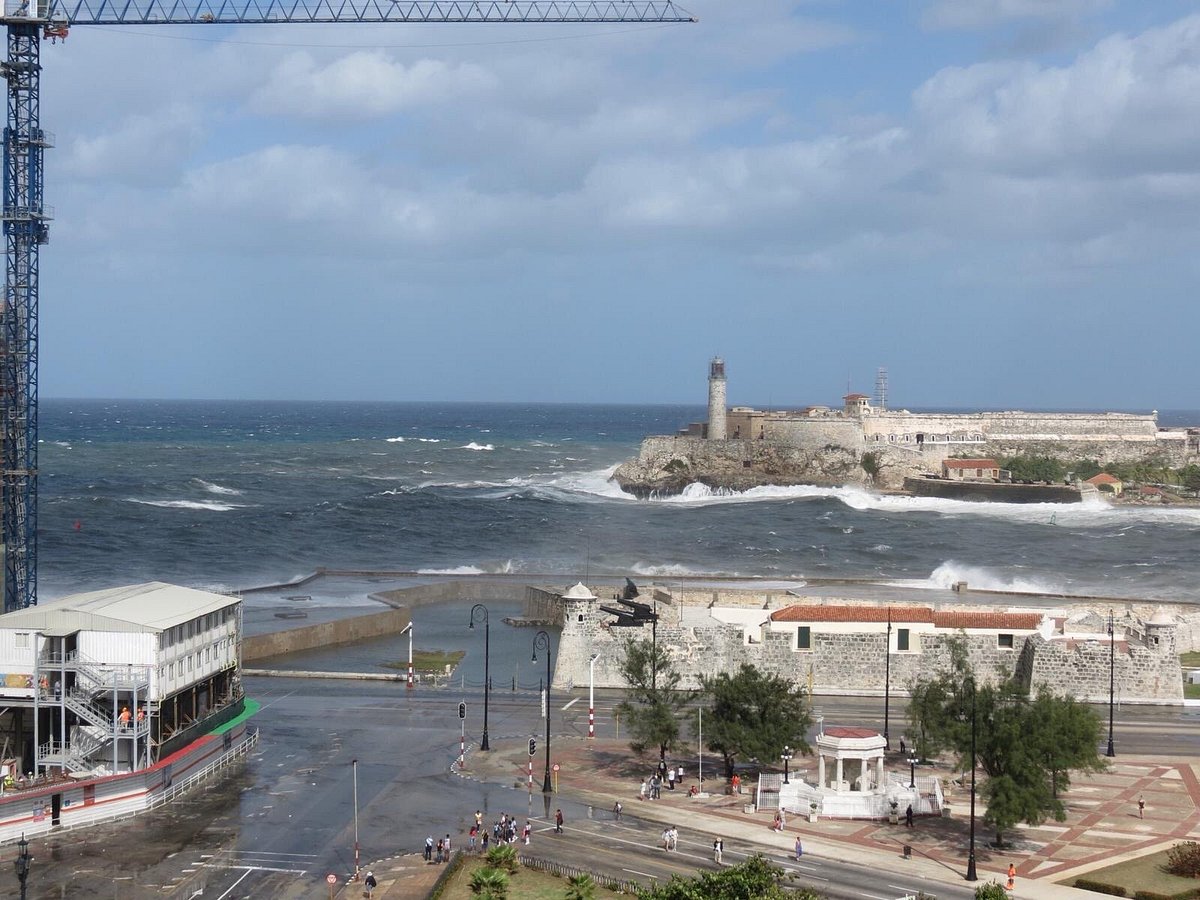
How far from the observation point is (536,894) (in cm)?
2841

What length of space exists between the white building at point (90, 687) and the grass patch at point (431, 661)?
17.6 meters

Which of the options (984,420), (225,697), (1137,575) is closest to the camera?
(225,697)

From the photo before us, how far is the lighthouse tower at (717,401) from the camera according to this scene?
14062cm

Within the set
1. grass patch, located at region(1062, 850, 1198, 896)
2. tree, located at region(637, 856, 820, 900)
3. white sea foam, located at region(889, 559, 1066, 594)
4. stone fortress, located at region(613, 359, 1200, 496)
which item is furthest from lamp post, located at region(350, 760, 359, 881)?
stone fortress, located at region(613, 359, 1200, 496)

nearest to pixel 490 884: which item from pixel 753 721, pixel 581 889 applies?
pixel 581 889

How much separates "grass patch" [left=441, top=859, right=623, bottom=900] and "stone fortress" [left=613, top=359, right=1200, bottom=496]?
105 m

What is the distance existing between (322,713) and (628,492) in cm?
9244

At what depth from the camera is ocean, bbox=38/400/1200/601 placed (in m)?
83.4

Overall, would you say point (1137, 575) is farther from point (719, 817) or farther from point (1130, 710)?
point (719, 817)

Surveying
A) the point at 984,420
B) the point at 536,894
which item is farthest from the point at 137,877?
the point at 984,420

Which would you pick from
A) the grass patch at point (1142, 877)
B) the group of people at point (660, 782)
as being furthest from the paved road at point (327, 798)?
the grass patch at point (1142, 877)

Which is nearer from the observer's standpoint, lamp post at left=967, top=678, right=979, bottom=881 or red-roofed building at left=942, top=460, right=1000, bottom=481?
lamp post at left=967, top=678, right=979, bottom=881

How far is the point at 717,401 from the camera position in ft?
464

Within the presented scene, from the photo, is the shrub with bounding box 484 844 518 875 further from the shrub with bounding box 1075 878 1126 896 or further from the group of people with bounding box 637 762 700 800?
the shrub with bounding box 1075 878 1126 896
